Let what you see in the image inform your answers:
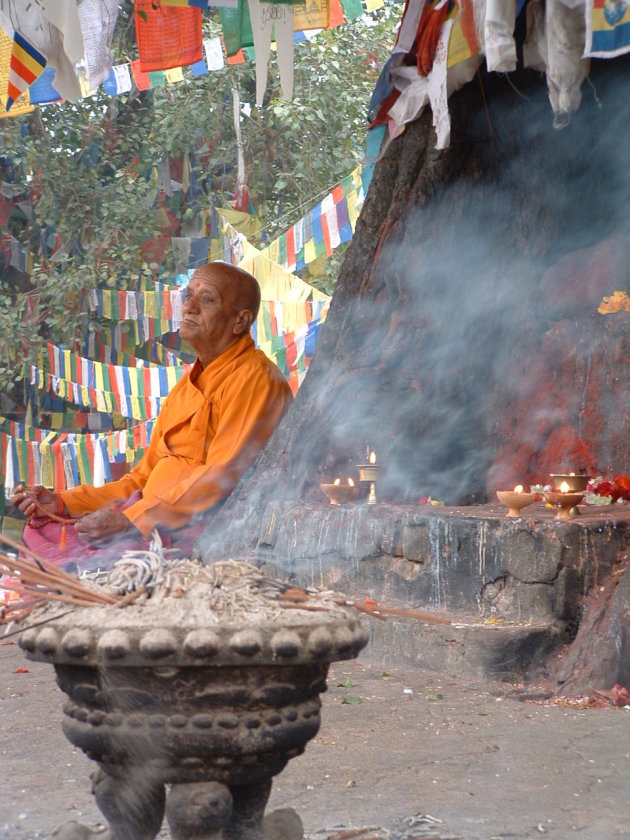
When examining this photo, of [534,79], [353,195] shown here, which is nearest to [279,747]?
[534,79]

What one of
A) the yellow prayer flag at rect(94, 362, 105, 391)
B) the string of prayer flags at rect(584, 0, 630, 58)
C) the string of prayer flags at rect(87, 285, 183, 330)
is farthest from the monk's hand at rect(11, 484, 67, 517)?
the string of prayer flags at rect(87, 285, 183, 330)

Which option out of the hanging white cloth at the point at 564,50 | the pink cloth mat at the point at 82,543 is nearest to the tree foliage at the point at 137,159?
the hanging white cloth at the point at 564,50

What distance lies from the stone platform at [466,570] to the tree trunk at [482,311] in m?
0.83

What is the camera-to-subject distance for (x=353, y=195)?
10852 millimetres

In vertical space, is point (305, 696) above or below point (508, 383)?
below

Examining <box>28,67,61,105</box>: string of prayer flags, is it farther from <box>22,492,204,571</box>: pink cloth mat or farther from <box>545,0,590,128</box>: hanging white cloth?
<box>545,0,590,128</box>: hanging white cloth

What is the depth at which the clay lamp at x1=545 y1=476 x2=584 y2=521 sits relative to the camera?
4953mm

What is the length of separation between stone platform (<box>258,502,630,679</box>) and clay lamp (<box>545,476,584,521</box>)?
6cm

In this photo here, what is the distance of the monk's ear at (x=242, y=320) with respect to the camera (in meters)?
5.84

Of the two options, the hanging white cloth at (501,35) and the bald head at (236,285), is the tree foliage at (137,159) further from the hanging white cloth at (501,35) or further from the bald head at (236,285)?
the hanging white cloth at (501,35)

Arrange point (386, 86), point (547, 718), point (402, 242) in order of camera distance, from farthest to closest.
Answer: point (402, 242), point (386, 86), point (547, 718)

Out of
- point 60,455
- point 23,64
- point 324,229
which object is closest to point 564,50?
point 23,64

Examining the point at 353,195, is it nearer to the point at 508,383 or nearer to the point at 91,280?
the point at 508,383

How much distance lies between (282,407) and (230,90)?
34.9 feet
